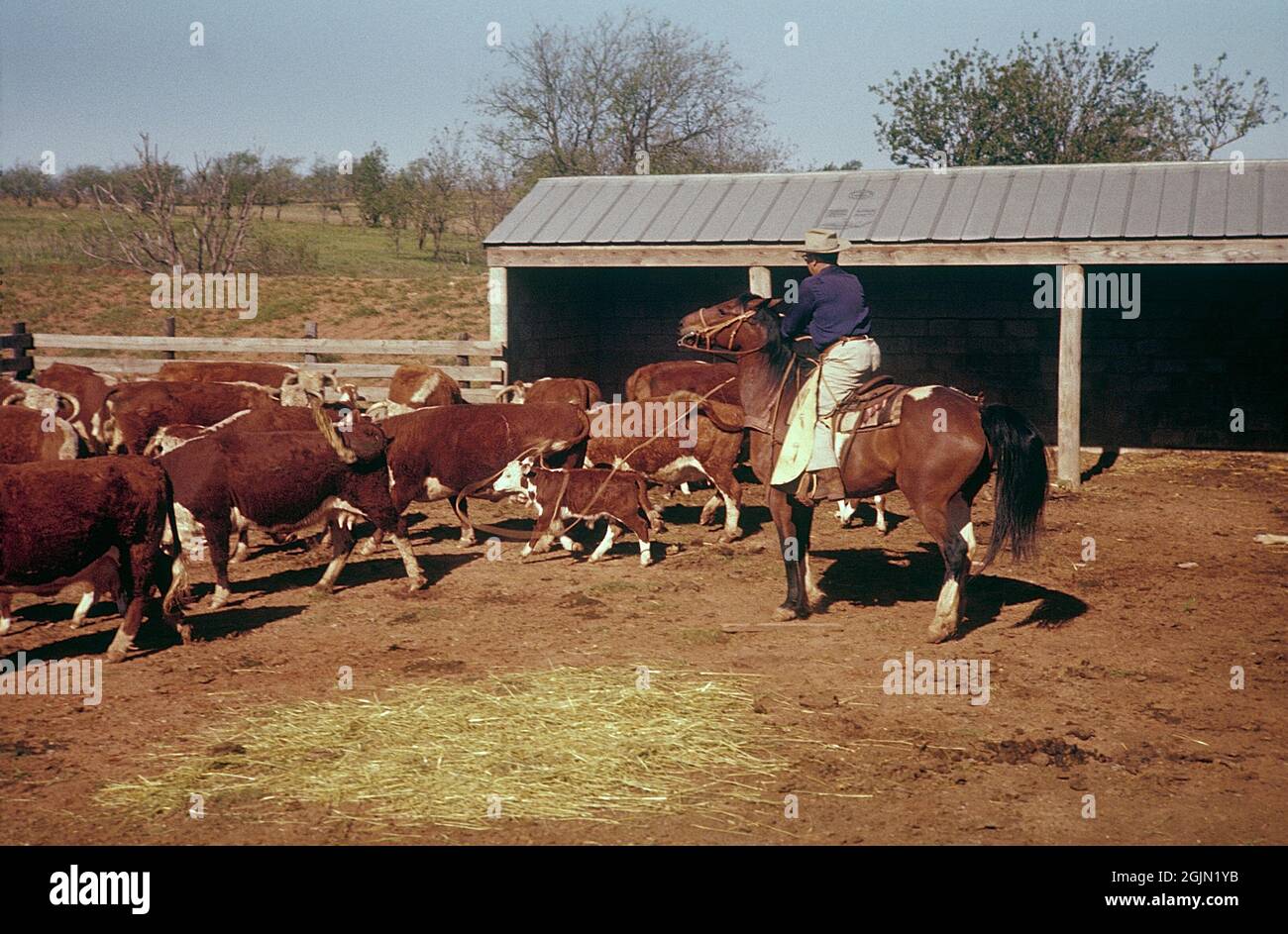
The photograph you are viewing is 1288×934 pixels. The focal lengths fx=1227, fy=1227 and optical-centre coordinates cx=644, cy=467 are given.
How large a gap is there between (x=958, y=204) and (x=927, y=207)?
16.7 inches

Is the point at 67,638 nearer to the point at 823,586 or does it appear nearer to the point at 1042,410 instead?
the point at 823,586

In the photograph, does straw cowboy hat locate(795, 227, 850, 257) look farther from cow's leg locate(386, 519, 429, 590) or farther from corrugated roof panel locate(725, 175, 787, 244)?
corrugated roof panel locate(725, 175, 787, 244)

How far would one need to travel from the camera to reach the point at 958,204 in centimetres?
1698

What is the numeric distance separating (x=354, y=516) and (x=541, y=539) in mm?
1902

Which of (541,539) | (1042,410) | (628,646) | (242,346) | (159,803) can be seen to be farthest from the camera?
(1042,410)

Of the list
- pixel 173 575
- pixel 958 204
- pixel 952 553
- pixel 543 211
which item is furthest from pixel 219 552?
pixel 958 204

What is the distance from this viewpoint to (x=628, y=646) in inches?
361

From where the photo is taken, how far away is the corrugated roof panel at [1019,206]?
15.9 meters

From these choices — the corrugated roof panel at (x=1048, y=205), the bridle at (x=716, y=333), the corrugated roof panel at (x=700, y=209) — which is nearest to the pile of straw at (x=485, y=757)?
the bridle at (x=716, y=333)

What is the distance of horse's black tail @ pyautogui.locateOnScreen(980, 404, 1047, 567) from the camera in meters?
8.86

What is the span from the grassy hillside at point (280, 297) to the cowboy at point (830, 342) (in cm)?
2145

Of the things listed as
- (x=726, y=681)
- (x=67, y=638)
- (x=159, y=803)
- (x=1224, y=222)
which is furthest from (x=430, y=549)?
(x=1224, y=222)

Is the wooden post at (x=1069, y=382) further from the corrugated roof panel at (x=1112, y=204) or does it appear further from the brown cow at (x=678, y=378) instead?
the brown cow at (x=678, y=378)

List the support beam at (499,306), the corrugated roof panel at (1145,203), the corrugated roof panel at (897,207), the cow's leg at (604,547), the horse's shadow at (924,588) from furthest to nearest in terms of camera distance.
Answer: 1. the support beam at (499,306)
2. the corrugated roof panel at (897,207)
3. the corrugated roof panel at (1145,203)
4. the cow's leg at (604,547)
5. the horse's shadow at (924,588)
